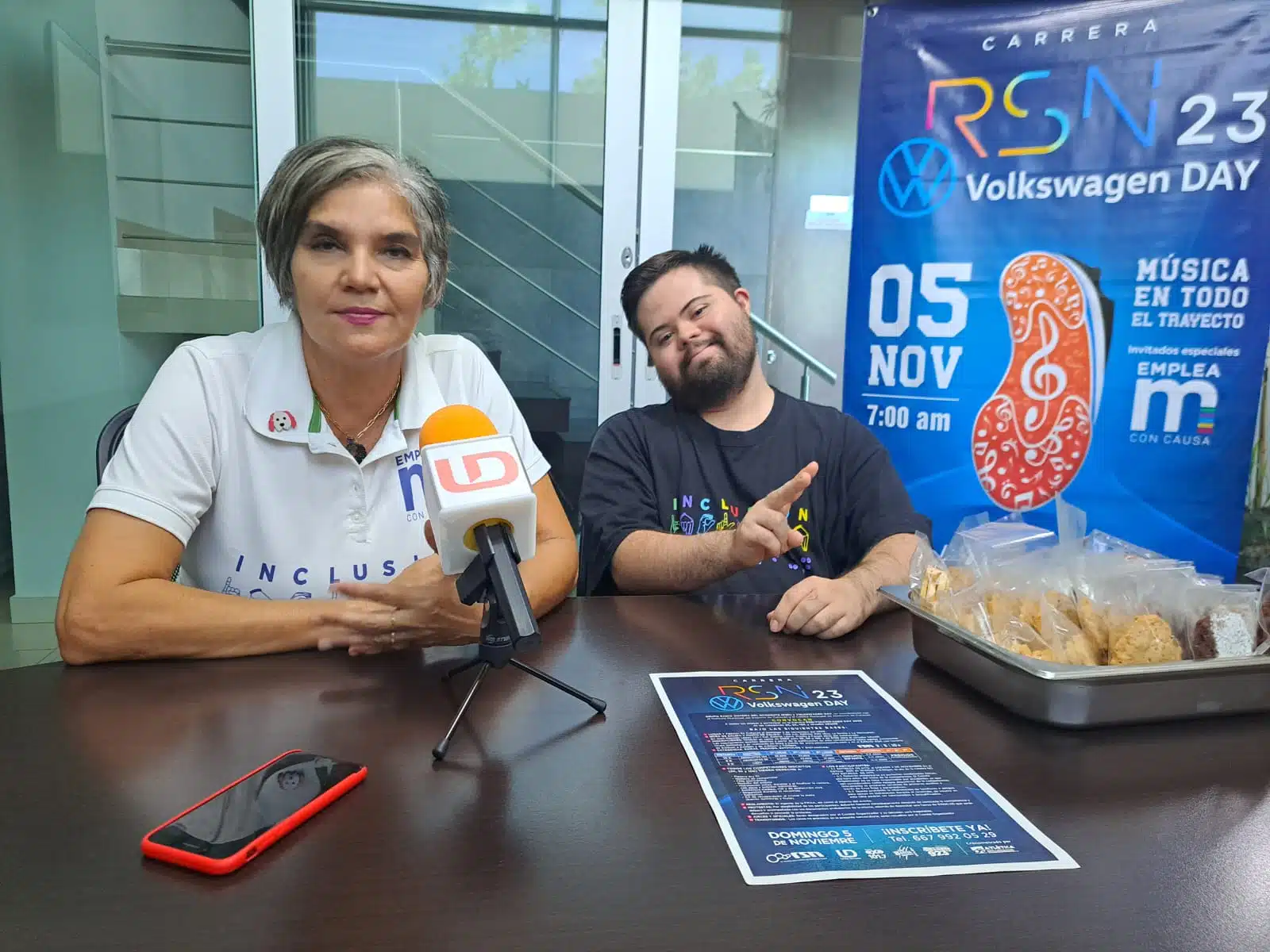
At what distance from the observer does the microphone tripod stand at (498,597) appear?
0.67 m

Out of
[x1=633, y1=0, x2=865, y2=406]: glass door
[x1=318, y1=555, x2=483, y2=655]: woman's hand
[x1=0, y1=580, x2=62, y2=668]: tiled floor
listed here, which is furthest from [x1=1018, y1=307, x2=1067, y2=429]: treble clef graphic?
[x1=0, y1=580, x2=62, y2=668]: tiled floor

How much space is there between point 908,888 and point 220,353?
46.9 inches

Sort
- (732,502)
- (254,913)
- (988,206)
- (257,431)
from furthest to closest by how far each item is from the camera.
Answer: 1. (988,206)
2. (732,502)
3. (257,431)
4. (254,913)

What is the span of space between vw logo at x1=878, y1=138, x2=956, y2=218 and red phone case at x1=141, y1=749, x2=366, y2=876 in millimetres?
2567

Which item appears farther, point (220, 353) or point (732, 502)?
point (732, 502)

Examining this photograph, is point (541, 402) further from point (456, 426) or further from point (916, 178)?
point (456, 426)

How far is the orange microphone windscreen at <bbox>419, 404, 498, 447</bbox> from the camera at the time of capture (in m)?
0.83

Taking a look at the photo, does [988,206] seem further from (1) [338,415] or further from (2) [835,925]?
(2) [835,925]

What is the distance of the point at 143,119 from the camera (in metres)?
3.24

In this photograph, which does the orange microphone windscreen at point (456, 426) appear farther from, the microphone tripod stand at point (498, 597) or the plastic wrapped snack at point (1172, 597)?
the plastic wrapped snack at point (1172, 597)

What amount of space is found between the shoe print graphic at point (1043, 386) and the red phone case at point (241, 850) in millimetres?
2491

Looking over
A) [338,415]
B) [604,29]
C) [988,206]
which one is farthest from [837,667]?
[604,29]

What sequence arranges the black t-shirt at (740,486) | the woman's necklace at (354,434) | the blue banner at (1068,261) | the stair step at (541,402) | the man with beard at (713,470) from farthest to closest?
1. the stair step at (541,402)
2. the blue banner at (1068,261)
3. the black t-shirt at (740,486)
4. the man with beard at (713,470)
5. the woman's necklace at (354,434)

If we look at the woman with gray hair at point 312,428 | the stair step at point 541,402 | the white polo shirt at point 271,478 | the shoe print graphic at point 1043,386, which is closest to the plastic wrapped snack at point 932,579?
the woman with gray hair at point 312,428
